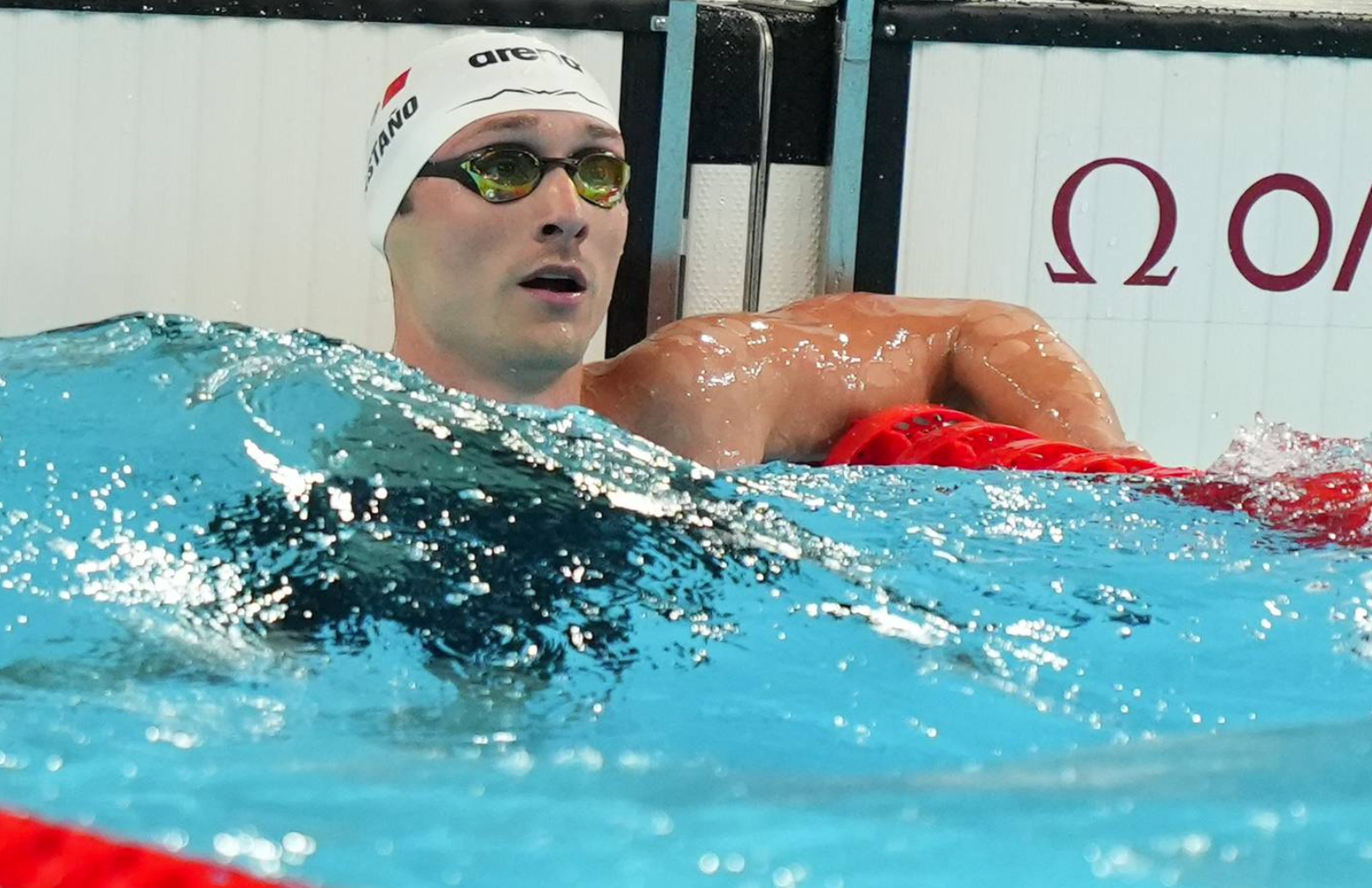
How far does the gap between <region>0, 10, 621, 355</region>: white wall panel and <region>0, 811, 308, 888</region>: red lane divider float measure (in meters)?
1.94

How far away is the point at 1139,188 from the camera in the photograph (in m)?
2.71

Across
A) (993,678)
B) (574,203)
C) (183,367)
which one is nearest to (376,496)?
(183,367)

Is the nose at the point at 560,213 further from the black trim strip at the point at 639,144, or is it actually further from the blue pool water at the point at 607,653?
the black trim strip at the point at 639,144

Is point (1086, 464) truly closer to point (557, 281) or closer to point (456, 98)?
point (557, 281)

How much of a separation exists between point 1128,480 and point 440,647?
2.72ft

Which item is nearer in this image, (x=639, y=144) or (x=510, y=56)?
(x=510, y=56)

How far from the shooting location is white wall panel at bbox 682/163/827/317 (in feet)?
8.96

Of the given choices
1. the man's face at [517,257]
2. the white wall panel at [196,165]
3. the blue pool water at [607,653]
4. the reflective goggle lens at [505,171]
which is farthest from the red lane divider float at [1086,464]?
the white wall panel at [196,165]

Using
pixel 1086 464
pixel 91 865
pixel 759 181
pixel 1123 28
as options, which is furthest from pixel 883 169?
pixel 91 865

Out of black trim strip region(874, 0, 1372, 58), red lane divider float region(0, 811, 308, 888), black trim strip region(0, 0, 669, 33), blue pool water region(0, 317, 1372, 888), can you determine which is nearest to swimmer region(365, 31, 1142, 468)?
blue pool water region(0, 317, 1372, 888)

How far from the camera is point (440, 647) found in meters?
1.18

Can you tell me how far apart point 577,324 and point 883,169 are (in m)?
0.90

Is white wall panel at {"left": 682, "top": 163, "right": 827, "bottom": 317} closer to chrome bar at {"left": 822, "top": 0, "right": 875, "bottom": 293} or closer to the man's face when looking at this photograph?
chrome bar at {"left": 822, "top": 0, "right": 875, "bottom": 293}

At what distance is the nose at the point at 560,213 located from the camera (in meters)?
1.97
